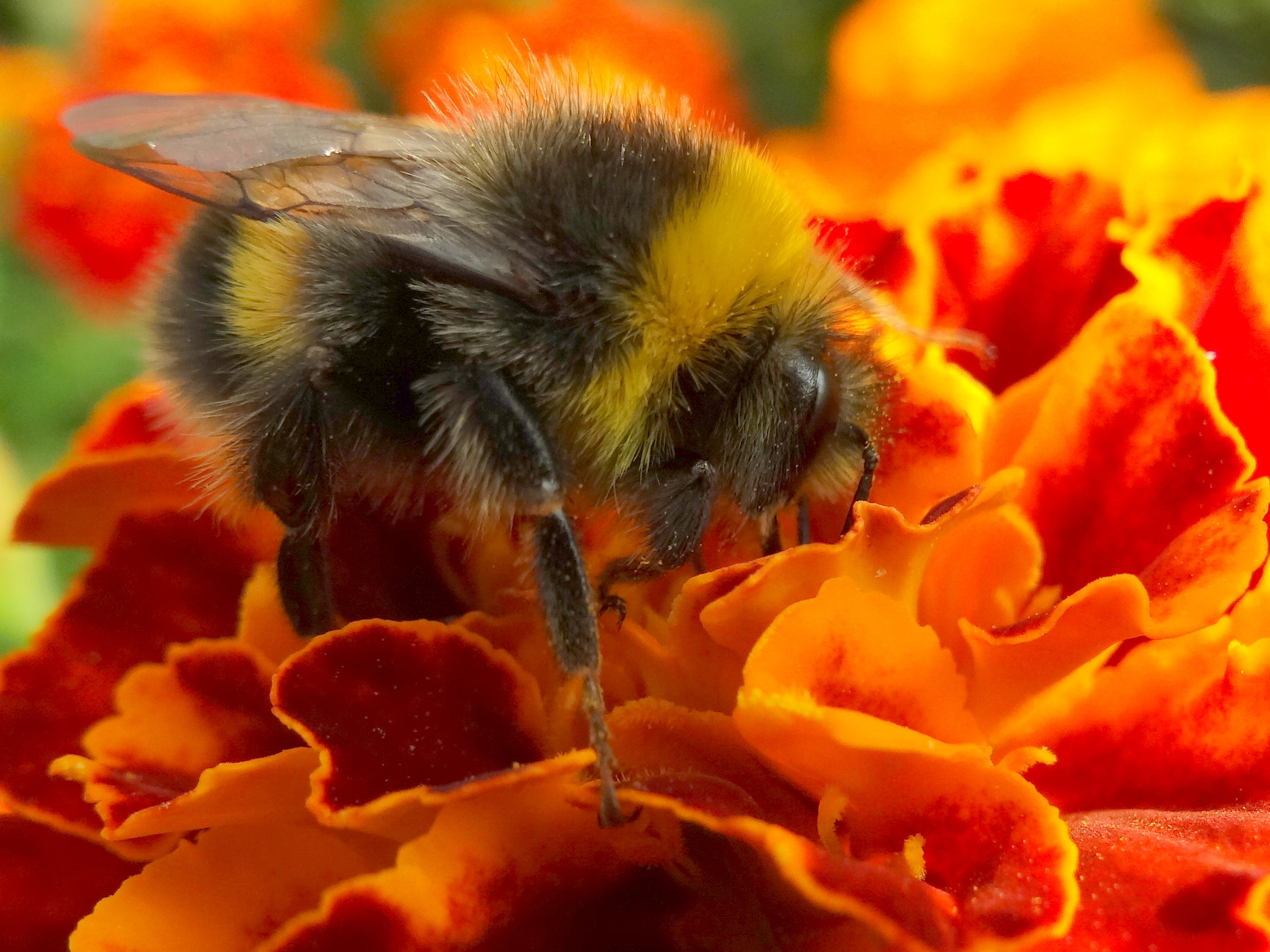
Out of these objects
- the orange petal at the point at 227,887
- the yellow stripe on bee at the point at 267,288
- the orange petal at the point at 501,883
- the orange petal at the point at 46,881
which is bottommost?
the orange petal at the point at 46,881

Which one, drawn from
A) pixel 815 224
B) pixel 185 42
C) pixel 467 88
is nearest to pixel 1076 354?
pixel 815 224

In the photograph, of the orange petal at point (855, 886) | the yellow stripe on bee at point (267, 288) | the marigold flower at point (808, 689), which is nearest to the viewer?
the orange petal at point (855, 886)

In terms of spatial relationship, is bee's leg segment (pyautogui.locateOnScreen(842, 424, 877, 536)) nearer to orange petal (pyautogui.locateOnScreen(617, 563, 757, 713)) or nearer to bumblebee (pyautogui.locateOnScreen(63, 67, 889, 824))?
bumblebee (pyautogui.locateOnScreen(63, 67, 889, 824))

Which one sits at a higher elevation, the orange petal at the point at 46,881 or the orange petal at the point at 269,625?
the orange petal at the point at 269,625

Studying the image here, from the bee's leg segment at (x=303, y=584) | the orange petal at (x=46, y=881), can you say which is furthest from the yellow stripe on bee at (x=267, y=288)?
the orange petal at (x=46, y=881)

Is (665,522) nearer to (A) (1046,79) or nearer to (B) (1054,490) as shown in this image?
(B) (1054,490)

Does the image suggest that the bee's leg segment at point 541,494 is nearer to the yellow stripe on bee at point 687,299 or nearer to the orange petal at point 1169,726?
the yellow stripe on bee at point 687,299

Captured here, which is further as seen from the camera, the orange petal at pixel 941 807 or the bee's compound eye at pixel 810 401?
the bee's compound eye at pixel 810 401
